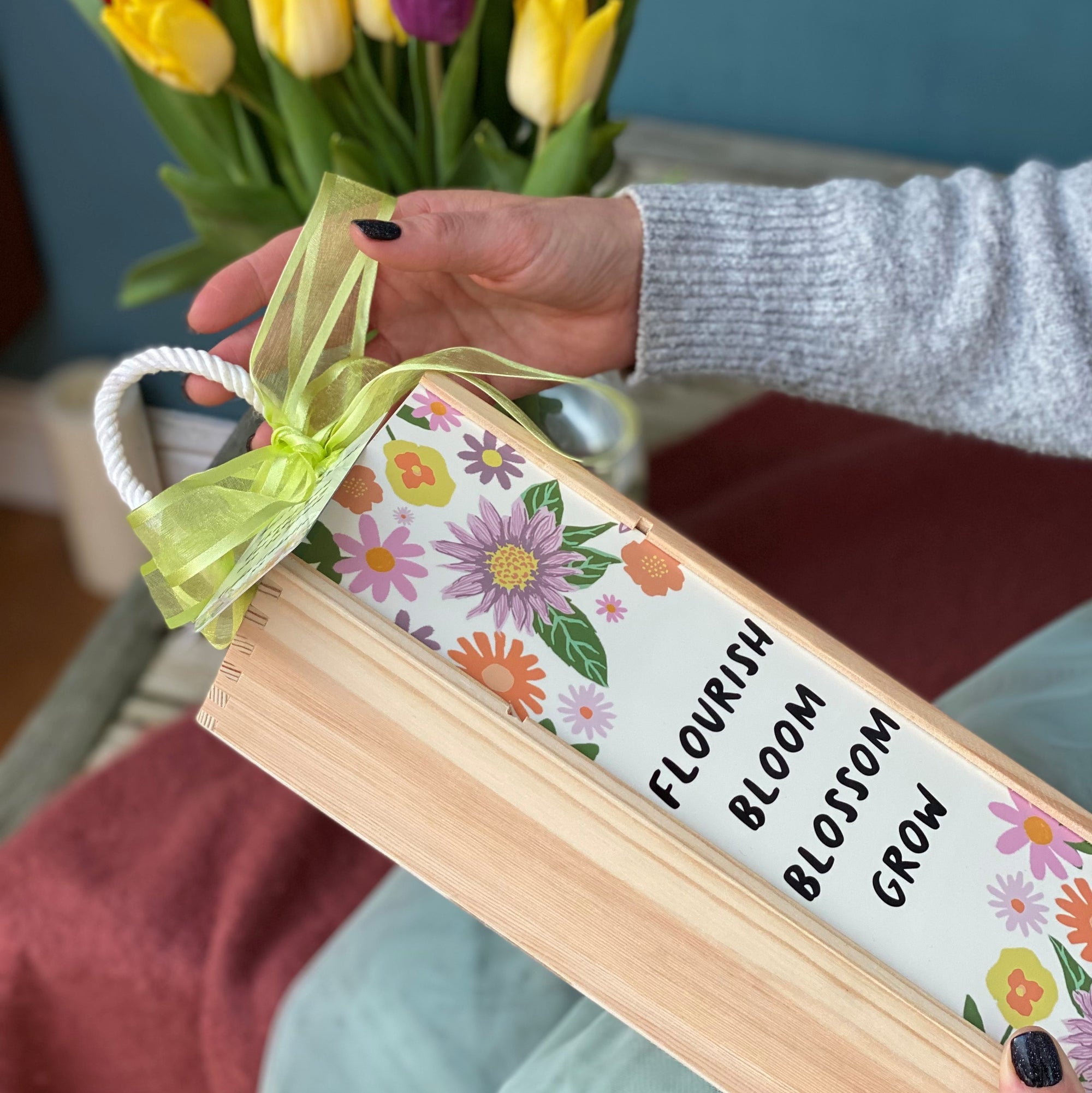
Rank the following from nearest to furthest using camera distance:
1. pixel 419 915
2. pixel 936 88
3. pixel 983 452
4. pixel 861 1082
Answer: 1. pixel 861 1082
2. pixel 419 915
3. pixel 983 452
4. pixel 936 88

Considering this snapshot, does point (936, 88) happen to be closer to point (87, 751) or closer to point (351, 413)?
point (351, 413)

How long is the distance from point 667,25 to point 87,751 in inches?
35.1

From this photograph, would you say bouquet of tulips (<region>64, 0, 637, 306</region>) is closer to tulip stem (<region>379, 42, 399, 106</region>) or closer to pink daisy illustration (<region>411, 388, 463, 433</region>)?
tulip stem (<region>379, 42, 399, 106</region>)

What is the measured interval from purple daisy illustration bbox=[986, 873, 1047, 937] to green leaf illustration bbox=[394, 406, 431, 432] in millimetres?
294

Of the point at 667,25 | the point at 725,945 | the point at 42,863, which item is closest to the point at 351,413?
the point at 725,945

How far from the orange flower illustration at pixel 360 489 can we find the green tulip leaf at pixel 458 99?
0.28 m

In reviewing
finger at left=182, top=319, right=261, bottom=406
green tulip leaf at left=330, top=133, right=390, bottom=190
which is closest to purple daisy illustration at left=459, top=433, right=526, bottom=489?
finger at left=182, top=319, right=261, bottom=406

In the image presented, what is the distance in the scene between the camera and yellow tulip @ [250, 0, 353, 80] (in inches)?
20.8

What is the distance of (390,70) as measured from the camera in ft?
2.01

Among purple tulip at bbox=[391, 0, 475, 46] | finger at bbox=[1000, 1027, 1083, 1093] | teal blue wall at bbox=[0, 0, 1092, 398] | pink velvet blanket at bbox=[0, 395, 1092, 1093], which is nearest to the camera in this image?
finger at bbox=[1000, 1027, 1083, 1093]

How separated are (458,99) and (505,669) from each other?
1.16ft

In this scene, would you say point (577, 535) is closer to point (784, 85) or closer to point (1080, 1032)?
point (1080, 1032)

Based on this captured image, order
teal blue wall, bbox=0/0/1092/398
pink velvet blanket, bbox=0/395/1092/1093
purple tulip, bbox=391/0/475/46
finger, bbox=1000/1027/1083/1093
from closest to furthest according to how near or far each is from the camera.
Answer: finger, bbox=1000/1027/1083/1093 → purple tulip, bbox=391/0/475/46 → pink velvet blanket, bbox=0/395/1092/1093 → teal blue wall, bbox=0/0/1092/398

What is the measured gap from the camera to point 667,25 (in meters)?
1.07
